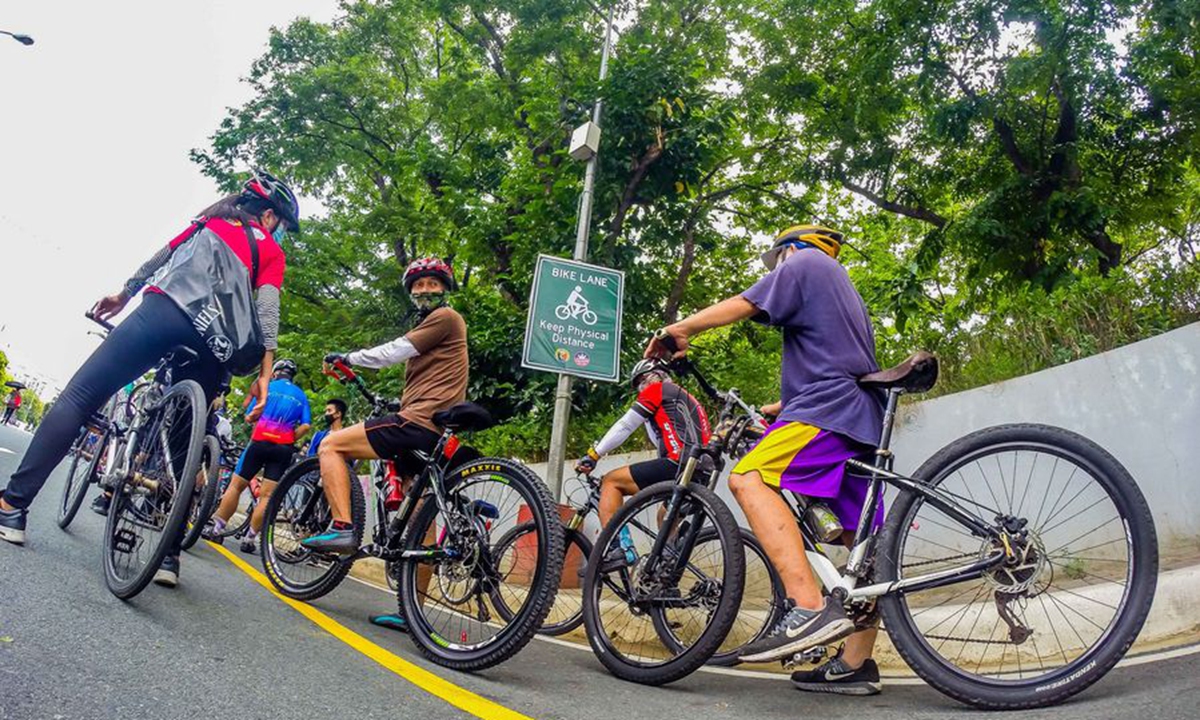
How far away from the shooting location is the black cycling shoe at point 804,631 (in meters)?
2.66

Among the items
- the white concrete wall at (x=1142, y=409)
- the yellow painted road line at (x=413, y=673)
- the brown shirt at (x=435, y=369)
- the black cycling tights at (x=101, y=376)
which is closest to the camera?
the yellow painted road line at (x=413, y=673)

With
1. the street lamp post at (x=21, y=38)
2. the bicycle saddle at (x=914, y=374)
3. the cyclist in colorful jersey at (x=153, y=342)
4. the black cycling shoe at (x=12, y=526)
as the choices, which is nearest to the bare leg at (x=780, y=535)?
the bicycle saddle at (x=914, y=374)

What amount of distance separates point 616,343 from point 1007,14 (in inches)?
279

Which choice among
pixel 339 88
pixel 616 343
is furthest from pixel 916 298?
pixel 339 88

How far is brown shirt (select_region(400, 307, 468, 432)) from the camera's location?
405cm

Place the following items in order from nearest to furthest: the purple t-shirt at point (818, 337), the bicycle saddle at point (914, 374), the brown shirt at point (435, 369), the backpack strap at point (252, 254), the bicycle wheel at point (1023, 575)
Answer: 1. the bicycle wheel at point (1023, 575)
2. the bicycle saddle at point (914, 374)
3. the purple t-shirt at point (818, 337)
4. the backpack strap at point (252, 254)
5. the brown shirt at point (435, 369)

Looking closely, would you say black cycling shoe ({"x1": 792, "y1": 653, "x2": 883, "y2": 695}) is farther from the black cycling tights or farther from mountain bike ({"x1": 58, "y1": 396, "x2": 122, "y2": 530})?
mountain bike ({"x1": 58, "y1": 396, "x2": 122, "y2": 530})

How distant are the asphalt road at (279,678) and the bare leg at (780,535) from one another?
429mm

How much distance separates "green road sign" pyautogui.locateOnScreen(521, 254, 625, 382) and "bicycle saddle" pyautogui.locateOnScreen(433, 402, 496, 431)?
3188mm

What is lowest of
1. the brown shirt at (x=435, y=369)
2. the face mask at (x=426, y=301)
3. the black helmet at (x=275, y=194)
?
the brown shirt at (x=435, y=369)

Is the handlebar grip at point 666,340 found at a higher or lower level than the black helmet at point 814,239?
lower

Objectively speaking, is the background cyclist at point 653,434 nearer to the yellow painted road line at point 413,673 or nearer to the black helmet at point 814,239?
the black helmet at point 814,239

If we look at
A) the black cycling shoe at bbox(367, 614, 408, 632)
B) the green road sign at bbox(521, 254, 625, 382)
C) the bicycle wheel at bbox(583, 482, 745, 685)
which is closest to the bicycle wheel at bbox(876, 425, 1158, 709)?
the bicycle wheel at bbox(583, 482, 745, 685)

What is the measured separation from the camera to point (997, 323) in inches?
270
